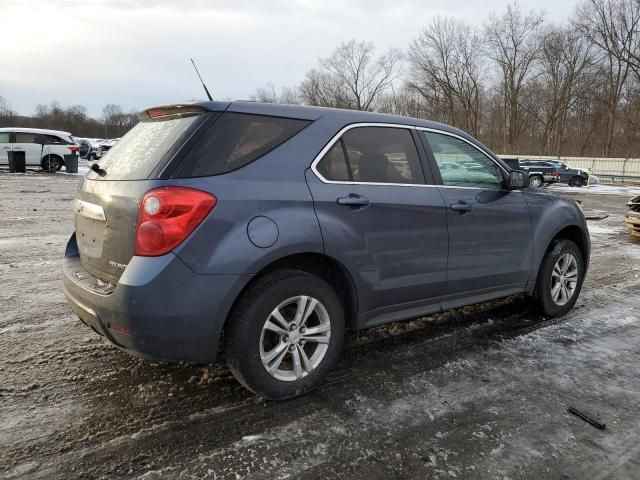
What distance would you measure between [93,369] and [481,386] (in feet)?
8.60

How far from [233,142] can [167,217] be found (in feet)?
1.97

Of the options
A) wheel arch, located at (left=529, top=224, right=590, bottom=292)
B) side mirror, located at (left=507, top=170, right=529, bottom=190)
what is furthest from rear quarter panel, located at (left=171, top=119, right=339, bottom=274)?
wheel arch, located at (left=529, top=224, right=590, bottom=292)

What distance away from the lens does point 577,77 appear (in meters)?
50.9

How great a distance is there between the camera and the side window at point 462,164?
379 cm

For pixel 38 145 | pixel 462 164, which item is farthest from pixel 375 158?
pixel 38 145

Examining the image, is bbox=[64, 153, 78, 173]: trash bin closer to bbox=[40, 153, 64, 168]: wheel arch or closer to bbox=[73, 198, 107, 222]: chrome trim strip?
bbox=[40, 153, 64, 168]: wheel arch

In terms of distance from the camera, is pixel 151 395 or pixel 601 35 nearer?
pixel 151 395

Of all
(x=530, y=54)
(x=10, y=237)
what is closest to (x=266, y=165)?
(x=10, y=237)

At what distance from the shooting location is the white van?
2263 cm

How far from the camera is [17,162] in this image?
22234 mm

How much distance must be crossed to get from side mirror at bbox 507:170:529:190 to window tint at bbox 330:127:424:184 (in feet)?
3.38

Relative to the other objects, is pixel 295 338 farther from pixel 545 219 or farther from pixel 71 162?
pixel 71 162

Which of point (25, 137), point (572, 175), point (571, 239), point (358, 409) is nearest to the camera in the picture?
point (358, 409)

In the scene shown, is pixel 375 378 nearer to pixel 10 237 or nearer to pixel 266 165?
pixel 266 165
